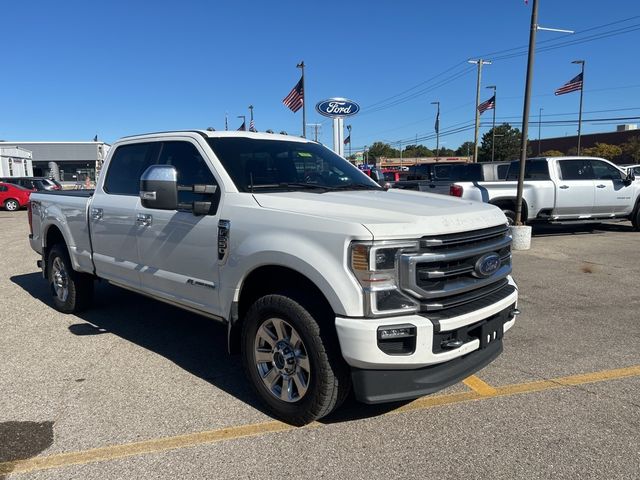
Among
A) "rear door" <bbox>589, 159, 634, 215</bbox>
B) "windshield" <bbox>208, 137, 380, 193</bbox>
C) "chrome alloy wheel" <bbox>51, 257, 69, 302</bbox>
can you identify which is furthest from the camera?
"rear door" <bbox>589, 159, 634, 215</bbox>

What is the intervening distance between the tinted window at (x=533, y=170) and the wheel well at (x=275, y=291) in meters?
10.3

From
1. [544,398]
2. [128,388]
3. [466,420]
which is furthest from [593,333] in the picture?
[128,388]

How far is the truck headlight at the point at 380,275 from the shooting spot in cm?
293

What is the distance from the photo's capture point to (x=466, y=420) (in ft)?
11.3

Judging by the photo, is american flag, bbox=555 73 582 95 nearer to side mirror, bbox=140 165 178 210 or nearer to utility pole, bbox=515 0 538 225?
utility pole, bbox=515 0 538 225

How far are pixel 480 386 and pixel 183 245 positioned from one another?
2586mm

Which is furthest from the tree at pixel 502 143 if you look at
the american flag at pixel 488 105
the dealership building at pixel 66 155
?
the dealership building at pixel 66 155

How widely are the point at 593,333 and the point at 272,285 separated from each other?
11.8ft

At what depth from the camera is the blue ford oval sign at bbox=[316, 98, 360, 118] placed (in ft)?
Result: 68.1

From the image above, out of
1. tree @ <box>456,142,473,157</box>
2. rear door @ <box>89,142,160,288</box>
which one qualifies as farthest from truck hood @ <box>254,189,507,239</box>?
tree @ <box>456,142,473,157</box>

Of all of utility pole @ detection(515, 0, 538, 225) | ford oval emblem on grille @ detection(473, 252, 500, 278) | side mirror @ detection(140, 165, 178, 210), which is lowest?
ford oval emblem on grille @ detection(473, 252, 500, 278)

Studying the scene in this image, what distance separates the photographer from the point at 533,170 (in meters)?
12.7

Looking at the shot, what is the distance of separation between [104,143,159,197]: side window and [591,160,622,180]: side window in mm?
11523

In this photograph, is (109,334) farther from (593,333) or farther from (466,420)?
(593,333)
